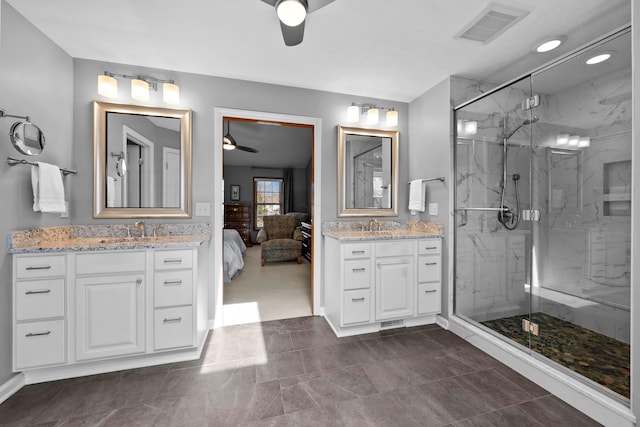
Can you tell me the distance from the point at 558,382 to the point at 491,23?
97.1 inches

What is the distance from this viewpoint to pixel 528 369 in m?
1.81

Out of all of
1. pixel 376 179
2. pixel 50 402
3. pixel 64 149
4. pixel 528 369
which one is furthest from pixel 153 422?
pixel 376 179

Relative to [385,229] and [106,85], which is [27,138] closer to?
[106,85]

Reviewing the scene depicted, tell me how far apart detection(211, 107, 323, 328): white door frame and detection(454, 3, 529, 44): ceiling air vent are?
149 cm

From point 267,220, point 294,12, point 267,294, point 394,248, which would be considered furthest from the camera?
point 267,220

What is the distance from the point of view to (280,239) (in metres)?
5.45

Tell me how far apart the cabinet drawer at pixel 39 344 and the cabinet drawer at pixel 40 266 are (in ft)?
1.05

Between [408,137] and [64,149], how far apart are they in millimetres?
3418

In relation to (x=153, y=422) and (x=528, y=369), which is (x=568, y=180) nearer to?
(x=528, y=369)

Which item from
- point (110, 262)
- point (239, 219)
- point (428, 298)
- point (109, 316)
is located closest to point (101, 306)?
point (109, 316)

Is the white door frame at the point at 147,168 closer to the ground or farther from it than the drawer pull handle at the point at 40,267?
farther from it

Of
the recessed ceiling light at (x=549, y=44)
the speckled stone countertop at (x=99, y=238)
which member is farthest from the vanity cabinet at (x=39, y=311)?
the recessed ceiling light at (x=549, y=44)

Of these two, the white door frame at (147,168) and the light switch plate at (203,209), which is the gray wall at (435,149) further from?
the white door frame at (147,168)

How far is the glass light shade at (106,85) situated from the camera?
215 cm
